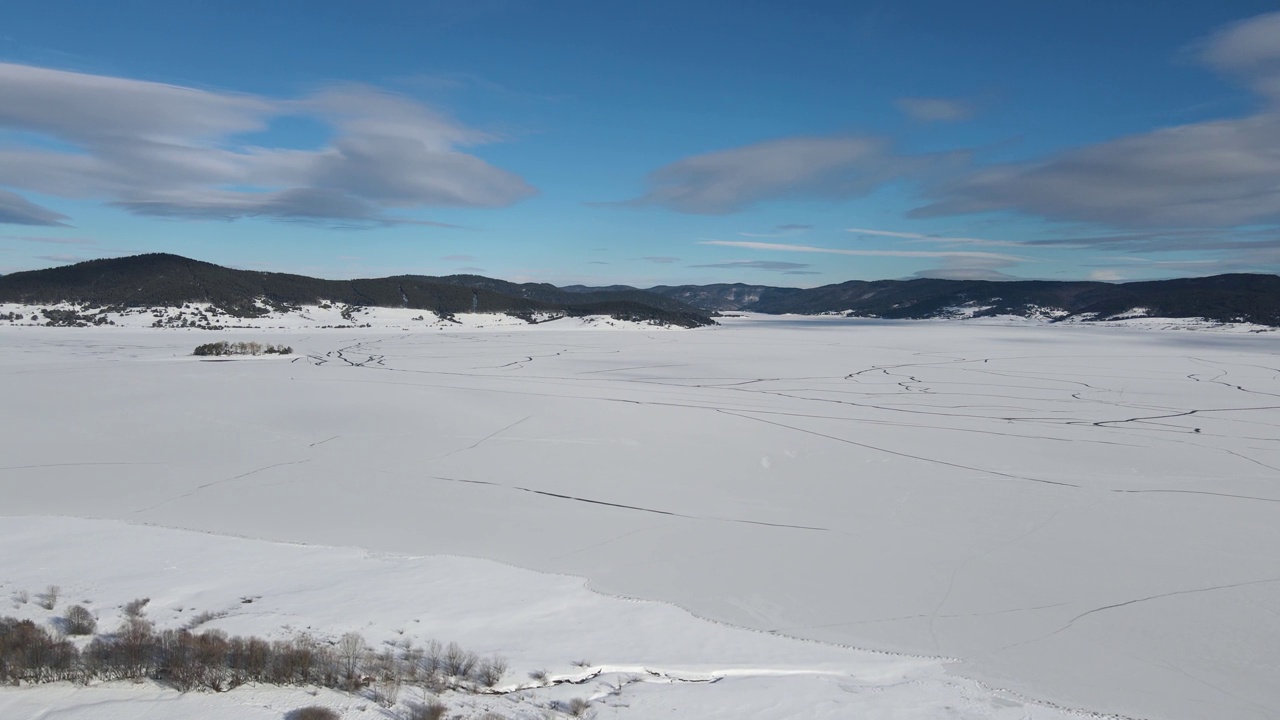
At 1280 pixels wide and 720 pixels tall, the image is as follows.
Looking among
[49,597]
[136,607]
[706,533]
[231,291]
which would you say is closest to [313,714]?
[136,607]

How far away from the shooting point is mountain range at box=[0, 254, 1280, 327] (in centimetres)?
5328

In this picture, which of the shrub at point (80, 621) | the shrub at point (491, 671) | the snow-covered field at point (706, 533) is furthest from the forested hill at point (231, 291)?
the shrub at point (491, 671)

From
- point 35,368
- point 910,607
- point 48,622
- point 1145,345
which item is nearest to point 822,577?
point 910,607

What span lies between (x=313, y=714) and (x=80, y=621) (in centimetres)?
232

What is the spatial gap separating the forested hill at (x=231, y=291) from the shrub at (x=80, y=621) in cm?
5039

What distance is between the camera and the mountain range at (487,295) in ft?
175

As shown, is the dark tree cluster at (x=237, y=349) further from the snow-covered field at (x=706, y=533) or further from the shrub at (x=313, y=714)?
the shrub at (x=313, y=714)

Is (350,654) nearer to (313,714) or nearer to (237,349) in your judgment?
(313,714)

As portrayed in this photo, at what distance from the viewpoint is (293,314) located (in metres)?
53.0

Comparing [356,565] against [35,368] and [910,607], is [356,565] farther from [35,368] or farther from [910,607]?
[35,368]

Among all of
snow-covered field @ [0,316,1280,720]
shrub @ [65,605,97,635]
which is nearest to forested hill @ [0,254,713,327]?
snow-covered field @ [0,316,1280,720]

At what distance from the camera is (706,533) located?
25.7 feet

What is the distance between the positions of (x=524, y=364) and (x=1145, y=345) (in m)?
32.2

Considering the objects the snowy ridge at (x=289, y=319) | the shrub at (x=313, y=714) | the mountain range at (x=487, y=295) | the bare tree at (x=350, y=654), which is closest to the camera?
the shrub at (x=313, y=714)
